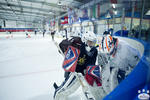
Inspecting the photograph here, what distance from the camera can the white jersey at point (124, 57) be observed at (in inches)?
36.4

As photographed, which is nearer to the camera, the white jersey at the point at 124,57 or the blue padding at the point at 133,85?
the blue padding at the point at 133,85

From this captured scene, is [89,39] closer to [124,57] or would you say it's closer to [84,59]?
[84,59]

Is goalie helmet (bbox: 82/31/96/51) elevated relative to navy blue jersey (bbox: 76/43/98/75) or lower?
elevated

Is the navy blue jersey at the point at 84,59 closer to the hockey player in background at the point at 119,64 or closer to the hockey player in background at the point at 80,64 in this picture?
the hockey player in background at the point at 80,64

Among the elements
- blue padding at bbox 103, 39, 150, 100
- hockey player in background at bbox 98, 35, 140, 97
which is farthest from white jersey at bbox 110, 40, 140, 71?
blue padding at bbox 103, 39, 150, 100

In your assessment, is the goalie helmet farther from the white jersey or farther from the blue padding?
the blue padding

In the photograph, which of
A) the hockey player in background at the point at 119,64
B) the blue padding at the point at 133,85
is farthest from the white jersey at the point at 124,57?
the blue padding at the point at 133,85

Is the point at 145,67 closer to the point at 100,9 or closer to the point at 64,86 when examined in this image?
the point at 64,86

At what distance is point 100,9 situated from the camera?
Result: 10.3 metres

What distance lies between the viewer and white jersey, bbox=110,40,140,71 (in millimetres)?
924

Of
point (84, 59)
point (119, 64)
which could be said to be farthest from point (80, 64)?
point (119, 64)

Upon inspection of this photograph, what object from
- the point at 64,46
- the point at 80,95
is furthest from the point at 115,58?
the point at 80,95

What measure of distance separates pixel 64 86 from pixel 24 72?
2.08 meters

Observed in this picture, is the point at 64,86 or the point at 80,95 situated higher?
the point at 64,86
